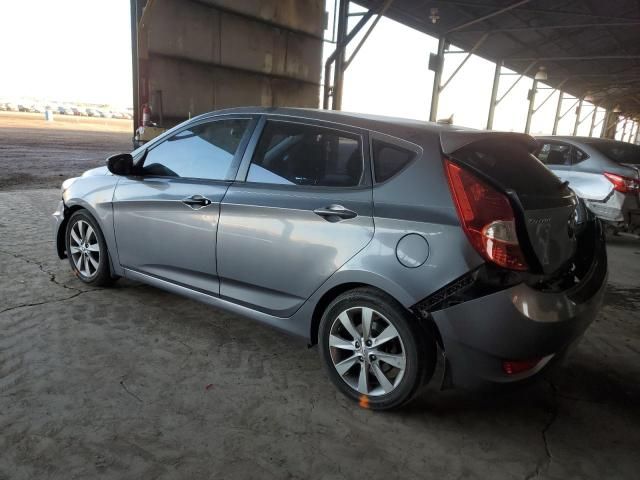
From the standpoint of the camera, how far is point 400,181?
2.36 metres

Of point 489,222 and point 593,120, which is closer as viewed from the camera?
point 489,222

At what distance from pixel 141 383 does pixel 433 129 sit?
2.09 metres

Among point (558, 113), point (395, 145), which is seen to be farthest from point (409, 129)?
point (558, 113)

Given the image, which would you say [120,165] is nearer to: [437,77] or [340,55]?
[340,55]

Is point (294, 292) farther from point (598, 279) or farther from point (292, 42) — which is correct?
point (292, 42)

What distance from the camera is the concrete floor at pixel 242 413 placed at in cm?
208

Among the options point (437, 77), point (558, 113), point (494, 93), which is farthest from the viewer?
point (558, 113)

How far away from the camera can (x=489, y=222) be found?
2123 millimetres

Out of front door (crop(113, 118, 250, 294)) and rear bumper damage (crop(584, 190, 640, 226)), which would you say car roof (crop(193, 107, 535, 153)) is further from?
rear bumper damage (crop(584, 190, 640, 226))

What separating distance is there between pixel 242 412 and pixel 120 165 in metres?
2.07

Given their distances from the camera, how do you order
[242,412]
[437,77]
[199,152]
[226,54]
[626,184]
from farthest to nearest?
[437,77] < [226,54] < [626,184] < [199,152] < [242,412]

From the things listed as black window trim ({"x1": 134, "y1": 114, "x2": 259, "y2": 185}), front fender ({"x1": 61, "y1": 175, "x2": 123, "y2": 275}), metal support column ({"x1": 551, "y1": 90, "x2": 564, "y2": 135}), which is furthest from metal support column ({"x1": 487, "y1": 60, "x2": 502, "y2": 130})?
front fender ({"x1": 61, "y1": 175, "x2": 123, "y2": 275})

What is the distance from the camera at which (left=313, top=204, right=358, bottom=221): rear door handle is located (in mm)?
2424

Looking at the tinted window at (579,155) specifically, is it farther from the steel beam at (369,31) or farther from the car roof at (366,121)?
the steel beam at (369,31)
